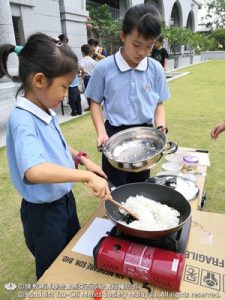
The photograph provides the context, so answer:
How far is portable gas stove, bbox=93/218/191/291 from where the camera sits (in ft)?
3.39

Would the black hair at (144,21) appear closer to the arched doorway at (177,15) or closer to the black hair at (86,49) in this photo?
the black hair at (86,49)

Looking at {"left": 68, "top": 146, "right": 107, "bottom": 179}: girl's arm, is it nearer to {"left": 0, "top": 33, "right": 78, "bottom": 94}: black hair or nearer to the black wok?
the black wok

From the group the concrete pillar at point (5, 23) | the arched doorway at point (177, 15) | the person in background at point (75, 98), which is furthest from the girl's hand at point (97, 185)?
the arched doorway at point (177, 15)

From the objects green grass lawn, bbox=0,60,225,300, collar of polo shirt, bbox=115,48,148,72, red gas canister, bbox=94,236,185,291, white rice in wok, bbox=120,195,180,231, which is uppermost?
collar of polo shirt, bbox=115,48,148,72

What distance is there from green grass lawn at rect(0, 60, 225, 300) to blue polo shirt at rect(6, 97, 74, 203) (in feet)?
3.18

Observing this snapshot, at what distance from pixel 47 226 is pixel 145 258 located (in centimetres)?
52

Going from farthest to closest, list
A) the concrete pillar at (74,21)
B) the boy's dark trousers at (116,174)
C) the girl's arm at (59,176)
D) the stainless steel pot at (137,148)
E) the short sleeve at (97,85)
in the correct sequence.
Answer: the concrete pillar at (74,21) < the boy's dark trousers at (116,174) < the short sleeve at (97,85) < the stainless steel pot at (137,148) < the girl's arm at (59,176)

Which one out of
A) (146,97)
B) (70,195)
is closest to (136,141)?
(146,97)

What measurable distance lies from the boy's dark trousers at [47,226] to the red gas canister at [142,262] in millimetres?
309

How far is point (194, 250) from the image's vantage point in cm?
131

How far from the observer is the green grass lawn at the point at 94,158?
2109 millimetres

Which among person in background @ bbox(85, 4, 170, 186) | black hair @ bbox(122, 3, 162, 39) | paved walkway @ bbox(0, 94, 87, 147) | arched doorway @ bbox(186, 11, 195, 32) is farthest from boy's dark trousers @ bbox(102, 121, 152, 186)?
arched doorway @ bbox(186, 11, 195, 32)

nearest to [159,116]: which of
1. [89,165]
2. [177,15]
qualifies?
[89,165]

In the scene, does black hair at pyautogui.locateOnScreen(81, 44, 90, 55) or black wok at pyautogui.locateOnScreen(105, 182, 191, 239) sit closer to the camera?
black wok at pyautogui.locateOnScreen(105, 182, 191, 239)
